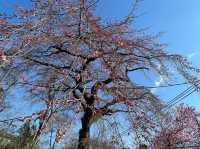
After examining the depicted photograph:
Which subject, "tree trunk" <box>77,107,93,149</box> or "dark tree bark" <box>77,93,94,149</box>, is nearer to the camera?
"dark tree bark" <box>77,93,94,149</box>

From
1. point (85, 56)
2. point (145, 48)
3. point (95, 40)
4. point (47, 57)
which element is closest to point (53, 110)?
point (95, 40)

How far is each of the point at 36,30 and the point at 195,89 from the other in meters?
3.27

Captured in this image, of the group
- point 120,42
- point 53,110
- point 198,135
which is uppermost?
point 198,135

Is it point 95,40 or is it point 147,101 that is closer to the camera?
point 95,40

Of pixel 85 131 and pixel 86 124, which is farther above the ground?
pixel 86 124

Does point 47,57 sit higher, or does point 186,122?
point 186,122

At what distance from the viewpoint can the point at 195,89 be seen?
6.56 meters

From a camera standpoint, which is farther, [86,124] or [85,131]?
[85,131]

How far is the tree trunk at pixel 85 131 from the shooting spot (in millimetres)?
8672

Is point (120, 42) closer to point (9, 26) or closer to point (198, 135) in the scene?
point (9, 26)

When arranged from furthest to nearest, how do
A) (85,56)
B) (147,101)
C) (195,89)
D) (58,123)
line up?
(147,101), (195,89), (85,56), (58,123)

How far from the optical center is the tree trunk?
341 inches

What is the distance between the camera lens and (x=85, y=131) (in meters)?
9.65

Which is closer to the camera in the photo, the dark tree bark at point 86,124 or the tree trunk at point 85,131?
the dark tree bark at point 86,124
